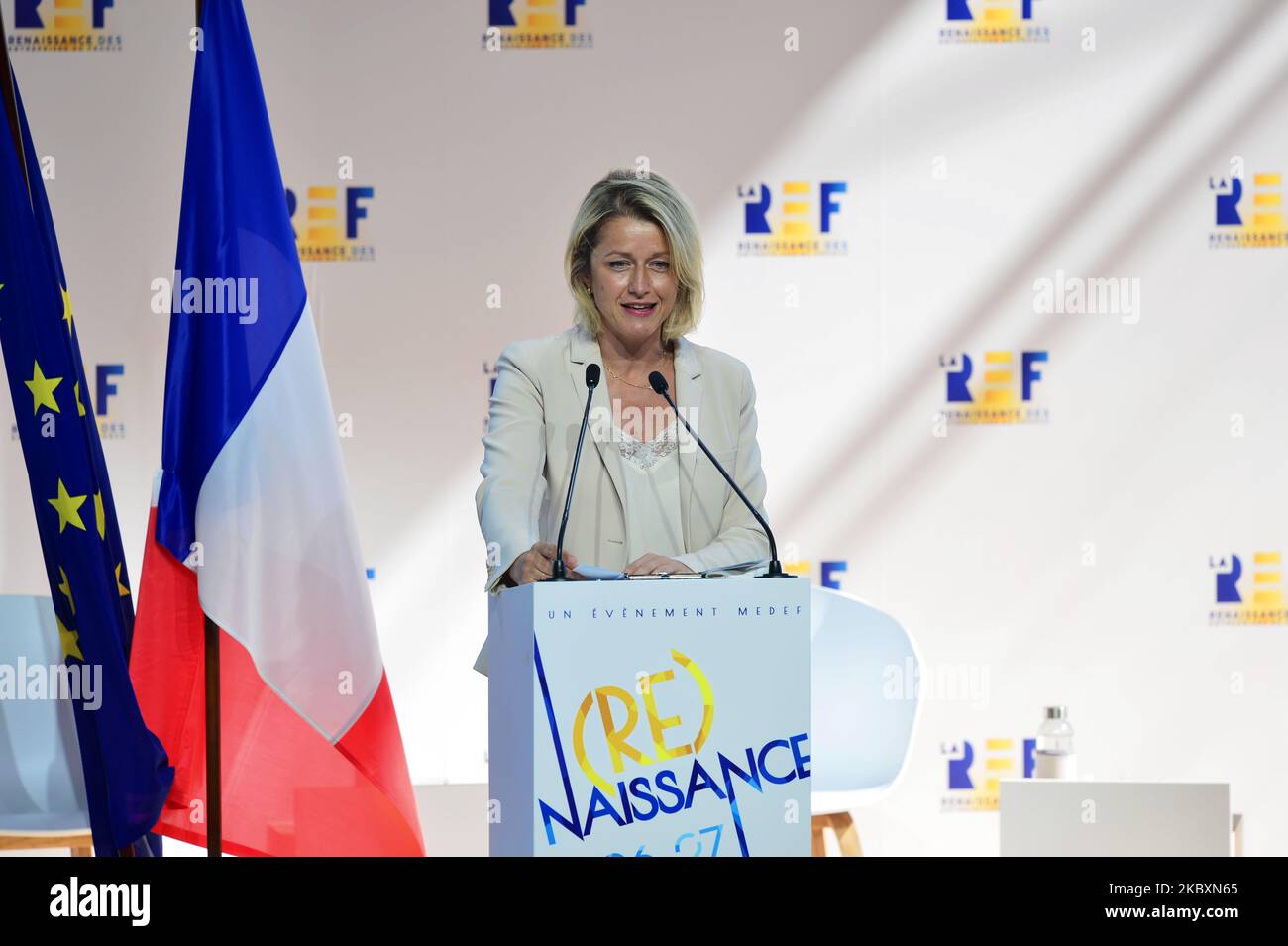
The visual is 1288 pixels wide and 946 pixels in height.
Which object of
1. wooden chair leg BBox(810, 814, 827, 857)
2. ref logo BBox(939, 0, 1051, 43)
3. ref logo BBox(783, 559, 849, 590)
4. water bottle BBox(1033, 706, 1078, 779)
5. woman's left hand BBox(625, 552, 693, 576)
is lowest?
wooden chair leg BBox(810, 814, 827, 857)

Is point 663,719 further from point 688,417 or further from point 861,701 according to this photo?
point 861,701

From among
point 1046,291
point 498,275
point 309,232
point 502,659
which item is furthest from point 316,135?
point 502,659

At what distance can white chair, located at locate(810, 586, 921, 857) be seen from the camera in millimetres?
4145

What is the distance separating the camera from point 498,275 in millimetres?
4836

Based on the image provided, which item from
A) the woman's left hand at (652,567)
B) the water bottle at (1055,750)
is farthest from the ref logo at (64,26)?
the water bottle at (1055,750)

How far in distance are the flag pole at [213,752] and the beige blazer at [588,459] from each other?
0.72 metres

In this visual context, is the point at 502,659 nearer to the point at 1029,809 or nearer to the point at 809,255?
the point at 1029,809

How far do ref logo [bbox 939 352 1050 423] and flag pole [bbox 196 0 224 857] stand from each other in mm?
2779

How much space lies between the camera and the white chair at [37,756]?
3584mm

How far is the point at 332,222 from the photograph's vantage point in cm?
478

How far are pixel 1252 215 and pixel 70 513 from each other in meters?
4.04

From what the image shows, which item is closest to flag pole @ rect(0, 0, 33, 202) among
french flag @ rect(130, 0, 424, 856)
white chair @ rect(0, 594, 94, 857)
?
french flag @ rect(130, 0, 424, 856)

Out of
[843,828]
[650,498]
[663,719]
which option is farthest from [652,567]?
[843,828]

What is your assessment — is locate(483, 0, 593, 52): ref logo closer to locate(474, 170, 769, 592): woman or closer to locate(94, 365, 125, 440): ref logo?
locate(94, 365, 125, 440): ref logo
